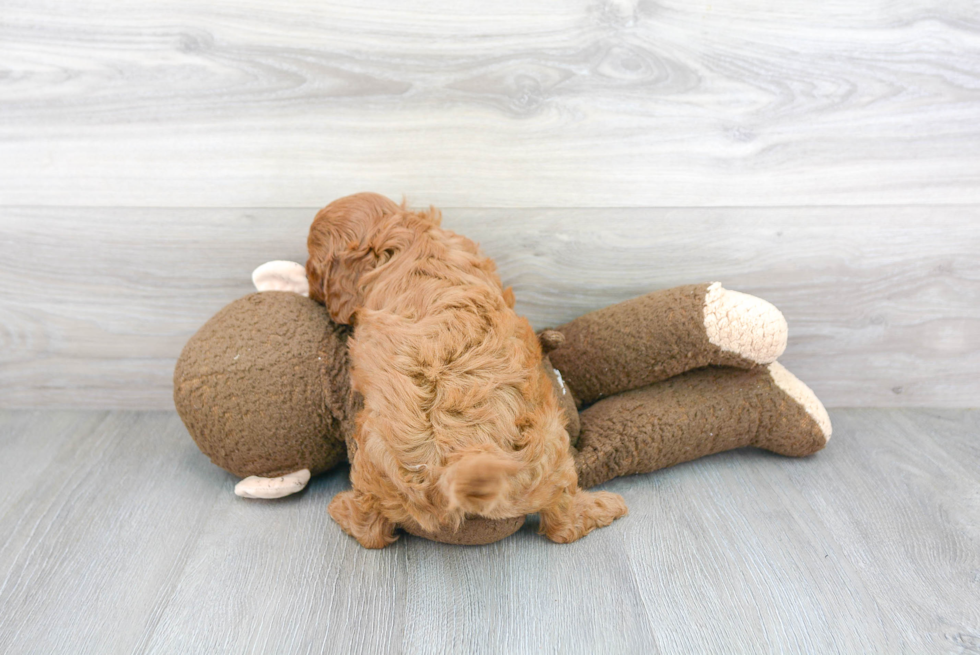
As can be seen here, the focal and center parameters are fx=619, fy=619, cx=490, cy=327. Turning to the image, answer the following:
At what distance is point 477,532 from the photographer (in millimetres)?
806

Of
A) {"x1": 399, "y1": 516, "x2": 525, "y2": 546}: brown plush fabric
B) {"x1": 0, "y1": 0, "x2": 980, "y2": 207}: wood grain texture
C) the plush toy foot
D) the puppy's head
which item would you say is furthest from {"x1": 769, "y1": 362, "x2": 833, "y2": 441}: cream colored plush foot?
the puppy's head

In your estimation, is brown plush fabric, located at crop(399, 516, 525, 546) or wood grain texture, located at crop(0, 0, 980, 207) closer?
brown plush fabric, located at crop(399, 516, 525, 546)

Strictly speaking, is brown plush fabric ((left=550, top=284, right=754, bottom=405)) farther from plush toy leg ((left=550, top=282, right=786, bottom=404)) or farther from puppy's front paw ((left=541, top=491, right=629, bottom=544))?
puppy's front paw ((left=541, top=491, right=629, bottom=544))

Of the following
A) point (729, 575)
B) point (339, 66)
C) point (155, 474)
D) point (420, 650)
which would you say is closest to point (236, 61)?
point (339, 66)

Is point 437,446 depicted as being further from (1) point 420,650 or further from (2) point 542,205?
(2) point 542,205

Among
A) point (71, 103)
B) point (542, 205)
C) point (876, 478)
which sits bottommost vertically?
point (876, 478)

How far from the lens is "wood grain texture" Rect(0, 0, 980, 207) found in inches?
38.7

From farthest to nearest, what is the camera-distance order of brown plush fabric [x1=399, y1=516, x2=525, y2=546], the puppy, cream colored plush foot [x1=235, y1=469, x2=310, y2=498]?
cream colored plush foot [x1=235, y1=469, x2=310, y2=498]
brown plush fabric [x1=399, y1=516, x2=525, y2=546]
the puppy

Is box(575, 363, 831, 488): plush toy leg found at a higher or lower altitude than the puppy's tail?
lower

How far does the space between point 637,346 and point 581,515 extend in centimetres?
29

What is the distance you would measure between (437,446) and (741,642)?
16.4 inches

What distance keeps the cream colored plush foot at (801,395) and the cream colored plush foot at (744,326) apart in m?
0.09

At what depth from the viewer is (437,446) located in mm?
688

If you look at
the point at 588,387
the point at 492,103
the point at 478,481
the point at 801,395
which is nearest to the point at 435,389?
the point at 478,481
